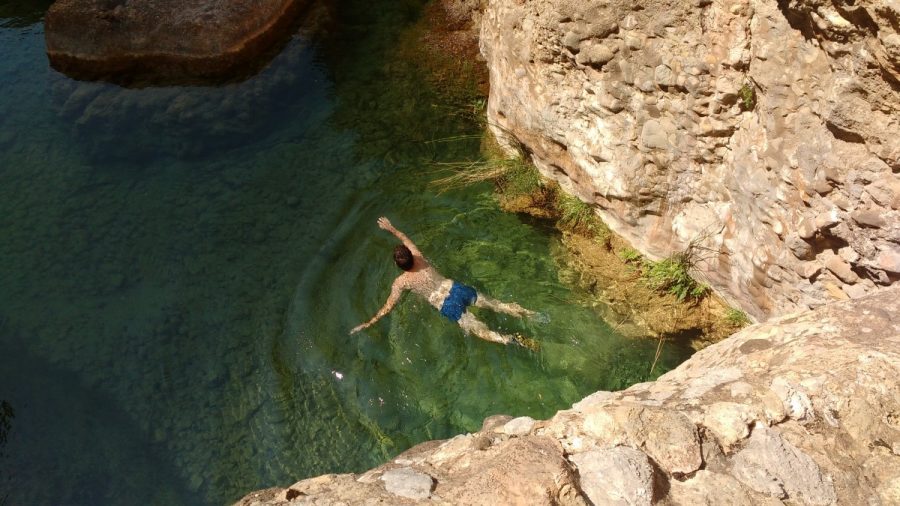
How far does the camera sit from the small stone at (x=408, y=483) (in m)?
2.98

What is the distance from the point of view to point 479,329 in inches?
246

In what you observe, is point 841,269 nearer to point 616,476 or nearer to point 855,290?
point 855,290

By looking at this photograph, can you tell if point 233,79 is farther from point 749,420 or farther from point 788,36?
point 749,420

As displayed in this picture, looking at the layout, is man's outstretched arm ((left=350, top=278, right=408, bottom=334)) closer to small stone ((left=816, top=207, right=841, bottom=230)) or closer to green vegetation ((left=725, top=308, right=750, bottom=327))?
green vegetation ((left=725, top=308, right=750, bottom=327))

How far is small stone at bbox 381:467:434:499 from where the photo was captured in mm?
2977

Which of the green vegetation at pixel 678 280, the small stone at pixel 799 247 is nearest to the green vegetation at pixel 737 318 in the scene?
the green vegetation at pixel 678 280

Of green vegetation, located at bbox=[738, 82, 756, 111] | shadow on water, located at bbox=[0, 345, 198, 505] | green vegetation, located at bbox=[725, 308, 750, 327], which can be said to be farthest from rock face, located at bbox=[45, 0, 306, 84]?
green vegetation, located at bbox=[725, 308, 750, 327]

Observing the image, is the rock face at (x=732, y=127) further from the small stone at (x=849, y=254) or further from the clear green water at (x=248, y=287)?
the clear green water at (x=248, y=287)

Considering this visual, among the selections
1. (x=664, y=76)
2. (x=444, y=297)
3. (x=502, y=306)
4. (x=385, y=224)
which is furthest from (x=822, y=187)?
(x=385, y=224)

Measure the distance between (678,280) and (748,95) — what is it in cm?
187

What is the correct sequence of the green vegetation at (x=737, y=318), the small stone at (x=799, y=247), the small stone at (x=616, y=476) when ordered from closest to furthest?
the small stone at (x=616, y=476) → the small stone at (x=799, y=247) → the green vegetation at (x=737, y=318)

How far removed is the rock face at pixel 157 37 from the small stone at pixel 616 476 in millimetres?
7920

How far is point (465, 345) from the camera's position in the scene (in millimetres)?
6281

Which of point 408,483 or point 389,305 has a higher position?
point 408,483
